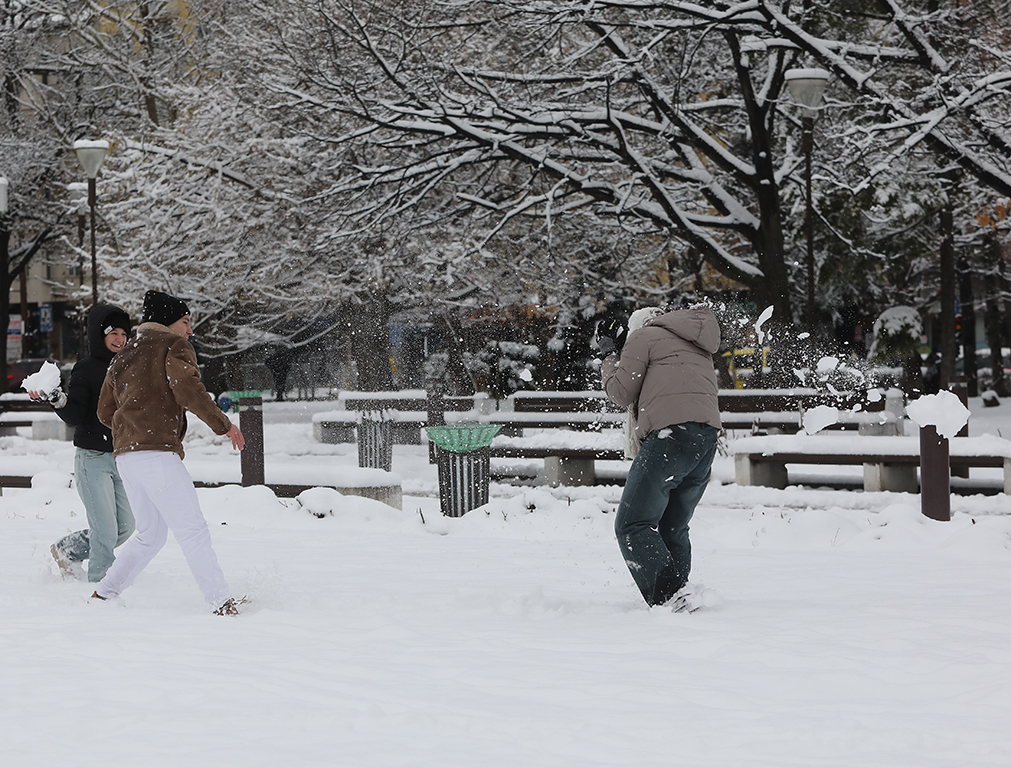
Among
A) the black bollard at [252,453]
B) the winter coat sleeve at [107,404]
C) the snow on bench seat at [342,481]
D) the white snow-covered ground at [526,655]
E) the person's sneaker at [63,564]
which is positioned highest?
the winter coat sleeve at [107,404]

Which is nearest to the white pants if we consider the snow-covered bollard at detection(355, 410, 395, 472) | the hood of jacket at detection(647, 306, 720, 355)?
the hood of jacket at detection(647, 306, 720, 355)

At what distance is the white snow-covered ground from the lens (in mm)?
3898

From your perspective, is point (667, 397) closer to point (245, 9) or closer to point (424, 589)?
point (424, 589)

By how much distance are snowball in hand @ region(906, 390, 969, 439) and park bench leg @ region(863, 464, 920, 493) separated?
3.47ft

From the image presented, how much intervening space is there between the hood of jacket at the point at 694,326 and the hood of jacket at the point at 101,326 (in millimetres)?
3122

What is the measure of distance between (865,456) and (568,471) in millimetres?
3433

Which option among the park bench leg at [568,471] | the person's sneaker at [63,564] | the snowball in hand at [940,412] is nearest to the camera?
the person's sneaker at [63,564]

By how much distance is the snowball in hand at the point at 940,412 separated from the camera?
33.1ft

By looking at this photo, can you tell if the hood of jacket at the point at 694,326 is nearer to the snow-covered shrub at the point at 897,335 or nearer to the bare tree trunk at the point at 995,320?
the snow-covered shrub at the point at 897,335

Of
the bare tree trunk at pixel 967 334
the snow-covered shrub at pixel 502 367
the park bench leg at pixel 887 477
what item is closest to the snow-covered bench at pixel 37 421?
the snow-covered shrub at pixel 502 367

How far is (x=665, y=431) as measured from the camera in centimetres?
564

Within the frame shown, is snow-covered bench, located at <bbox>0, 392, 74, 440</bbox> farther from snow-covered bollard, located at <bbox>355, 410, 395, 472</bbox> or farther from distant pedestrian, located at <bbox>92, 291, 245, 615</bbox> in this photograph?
distant pedestrian, located at <bbox>92, 291, 245, 615</bbox>

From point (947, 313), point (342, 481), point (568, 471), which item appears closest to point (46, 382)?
point (342, 481)

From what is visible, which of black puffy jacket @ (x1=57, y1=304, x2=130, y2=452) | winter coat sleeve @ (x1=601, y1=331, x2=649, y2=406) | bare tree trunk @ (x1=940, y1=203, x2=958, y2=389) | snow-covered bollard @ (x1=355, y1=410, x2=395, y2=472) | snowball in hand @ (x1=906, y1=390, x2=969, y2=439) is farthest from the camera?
bare tree trunk @ (x1=940, y1=203, x2=958, y2=389)
